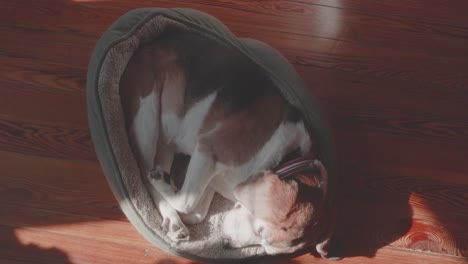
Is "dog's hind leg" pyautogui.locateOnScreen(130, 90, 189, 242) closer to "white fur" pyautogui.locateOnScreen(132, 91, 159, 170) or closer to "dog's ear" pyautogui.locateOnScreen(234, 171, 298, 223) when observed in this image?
"white fur" pyautogui.locateOnScreen(132, 91, 159, 170)

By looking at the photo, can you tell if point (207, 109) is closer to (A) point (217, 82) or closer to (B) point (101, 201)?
(A) point (217, 82)

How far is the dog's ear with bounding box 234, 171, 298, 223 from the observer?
74.9 inches

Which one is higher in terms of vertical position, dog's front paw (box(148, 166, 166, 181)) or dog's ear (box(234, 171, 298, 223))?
dog's ear (box(234, 171, 298, 223))

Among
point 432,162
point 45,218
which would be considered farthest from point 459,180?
point 45,218

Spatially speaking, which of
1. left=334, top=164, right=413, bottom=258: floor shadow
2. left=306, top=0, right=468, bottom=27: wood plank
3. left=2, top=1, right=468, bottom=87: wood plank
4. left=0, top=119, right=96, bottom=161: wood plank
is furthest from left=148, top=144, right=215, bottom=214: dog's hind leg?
left=306, top=0, right=468, bottom=27: wood plank

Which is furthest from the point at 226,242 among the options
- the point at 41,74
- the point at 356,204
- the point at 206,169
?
the point at 41,74

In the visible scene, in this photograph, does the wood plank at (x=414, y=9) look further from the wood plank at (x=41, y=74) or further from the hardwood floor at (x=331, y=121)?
the wood plank at (x=41, y=74)

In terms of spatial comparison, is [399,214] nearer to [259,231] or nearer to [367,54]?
[259,231]

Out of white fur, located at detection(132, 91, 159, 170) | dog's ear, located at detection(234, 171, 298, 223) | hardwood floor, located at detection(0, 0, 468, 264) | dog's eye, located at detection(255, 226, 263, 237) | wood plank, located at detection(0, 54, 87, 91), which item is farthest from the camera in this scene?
wood plank, located at detection(0, 54, 87, 91)

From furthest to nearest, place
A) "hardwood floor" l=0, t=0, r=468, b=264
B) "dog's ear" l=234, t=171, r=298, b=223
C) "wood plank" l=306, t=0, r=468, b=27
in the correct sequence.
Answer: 1. "wood plank" l=306, t=0, r=468, b=27
2. "hardwood floor" l=0, t=0, r=468, b=264
3. "dog's ear" l=234, t=171, r=298, b=223

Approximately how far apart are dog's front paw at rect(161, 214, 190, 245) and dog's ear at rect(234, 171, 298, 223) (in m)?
0.36

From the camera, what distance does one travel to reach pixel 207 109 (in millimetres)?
2174

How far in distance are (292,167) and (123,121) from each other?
0.78 m

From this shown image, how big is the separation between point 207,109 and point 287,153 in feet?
1.30
